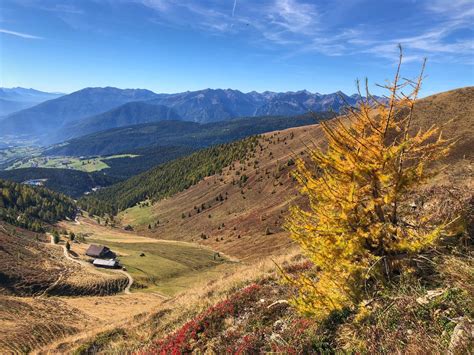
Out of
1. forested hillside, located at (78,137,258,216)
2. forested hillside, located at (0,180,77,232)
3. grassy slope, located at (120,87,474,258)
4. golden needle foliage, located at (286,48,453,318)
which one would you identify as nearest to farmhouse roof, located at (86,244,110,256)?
grassy slope, located at (120,87,474,258)

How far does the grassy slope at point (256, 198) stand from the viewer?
2825 inches

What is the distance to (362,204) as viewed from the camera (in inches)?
344

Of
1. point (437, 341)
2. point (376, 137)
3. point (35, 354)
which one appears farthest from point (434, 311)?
point (35, 354)

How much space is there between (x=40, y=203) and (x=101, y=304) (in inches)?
5055

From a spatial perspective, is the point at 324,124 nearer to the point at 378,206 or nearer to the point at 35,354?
the point at 378,206

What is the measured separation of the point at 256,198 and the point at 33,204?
112 metres

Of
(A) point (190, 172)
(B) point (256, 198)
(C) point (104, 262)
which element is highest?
(A) point (190, 172)

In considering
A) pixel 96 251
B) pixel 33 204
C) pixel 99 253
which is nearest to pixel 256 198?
pixel 99 253

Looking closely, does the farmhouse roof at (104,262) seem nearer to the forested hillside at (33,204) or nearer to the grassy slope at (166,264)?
the grassy slope at (166,264)

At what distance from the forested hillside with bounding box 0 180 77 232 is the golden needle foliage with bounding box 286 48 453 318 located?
141212 mm

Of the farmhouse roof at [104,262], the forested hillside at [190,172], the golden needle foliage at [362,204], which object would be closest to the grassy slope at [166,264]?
the farmhouse roof at [104,262]

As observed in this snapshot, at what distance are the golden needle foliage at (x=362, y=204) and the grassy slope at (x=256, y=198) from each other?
34.3 meters

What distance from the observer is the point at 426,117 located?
76938 mm

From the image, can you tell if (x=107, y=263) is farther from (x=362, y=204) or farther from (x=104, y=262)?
(x=362, y=204)
